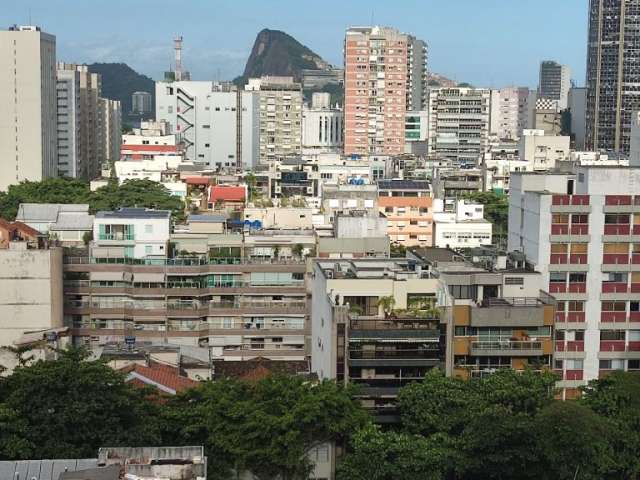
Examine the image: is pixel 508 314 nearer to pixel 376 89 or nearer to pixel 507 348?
pixel 507 348

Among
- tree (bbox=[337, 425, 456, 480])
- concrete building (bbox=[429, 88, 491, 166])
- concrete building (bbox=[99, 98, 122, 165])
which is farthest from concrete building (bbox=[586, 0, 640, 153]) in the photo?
tree (bbox=[337, 425, 456, 480])

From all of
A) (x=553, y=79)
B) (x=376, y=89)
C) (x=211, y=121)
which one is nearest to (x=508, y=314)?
(x=211, y=121)

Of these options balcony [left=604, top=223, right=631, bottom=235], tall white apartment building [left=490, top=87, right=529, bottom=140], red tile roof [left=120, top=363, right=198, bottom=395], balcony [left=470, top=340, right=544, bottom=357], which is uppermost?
tall white apartment building [left=490, top=87, right=529, bottom=140]

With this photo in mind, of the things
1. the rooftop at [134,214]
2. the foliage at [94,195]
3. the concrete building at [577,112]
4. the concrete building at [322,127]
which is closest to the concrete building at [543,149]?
the foliage at [94,195]

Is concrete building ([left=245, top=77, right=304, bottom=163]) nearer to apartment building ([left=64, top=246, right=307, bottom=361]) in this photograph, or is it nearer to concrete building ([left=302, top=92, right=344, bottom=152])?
concrete building ([left=302, top=92, right=344, bottom=152])

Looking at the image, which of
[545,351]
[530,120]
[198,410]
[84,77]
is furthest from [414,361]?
[530,120]

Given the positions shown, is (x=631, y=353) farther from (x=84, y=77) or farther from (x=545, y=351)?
(x=84, y=77)

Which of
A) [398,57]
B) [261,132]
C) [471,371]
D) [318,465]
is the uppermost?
[398,57]

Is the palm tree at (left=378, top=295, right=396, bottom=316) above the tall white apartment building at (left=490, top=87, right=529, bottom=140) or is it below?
below
